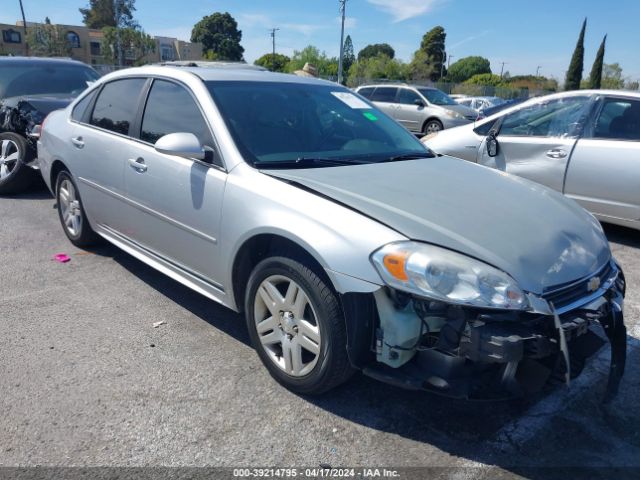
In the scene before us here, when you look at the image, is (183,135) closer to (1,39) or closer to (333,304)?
(333,304)

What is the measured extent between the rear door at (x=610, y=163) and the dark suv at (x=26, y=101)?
18.9ft

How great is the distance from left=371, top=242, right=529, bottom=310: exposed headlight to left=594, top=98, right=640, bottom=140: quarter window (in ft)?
12.7

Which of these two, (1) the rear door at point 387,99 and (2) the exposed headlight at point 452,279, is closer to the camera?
(2) the exposed headlight at point 452,279

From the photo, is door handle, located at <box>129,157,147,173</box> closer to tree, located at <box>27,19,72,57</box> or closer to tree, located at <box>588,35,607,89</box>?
tree, located at <box>588,35,607,89</box>

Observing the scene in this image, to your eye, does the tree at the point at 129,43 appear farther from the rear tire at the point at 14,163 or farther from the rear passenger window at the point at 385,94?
the rear tire at the point at 14,163

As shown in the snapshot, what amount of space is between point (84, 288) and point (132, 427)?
188 cm

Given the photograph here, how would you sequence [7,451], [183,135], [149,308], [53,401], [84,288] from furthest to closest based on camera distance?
[84,288] < [149,308] < [183,135] < [53,401] < [7,451]

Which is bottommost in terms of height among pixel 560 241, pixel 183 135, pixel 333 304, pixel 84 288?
pixel 84 288

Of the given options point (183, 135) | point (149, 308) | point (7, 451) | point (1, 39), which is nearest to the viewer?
point (7, 451)

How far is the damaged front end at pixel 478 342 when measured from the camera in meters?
2.16

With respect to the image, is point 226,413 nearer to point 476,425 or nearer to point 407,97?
point 476,425

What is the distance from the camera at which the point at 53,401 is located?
267 centimetres

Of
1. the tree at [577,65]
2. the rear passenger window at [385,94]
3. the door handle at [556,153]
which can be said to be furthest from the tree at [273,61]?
the door handle at [556,153]

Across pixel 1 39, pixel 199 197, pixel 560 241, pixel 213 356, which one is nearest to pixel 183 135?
pixel 199 197
